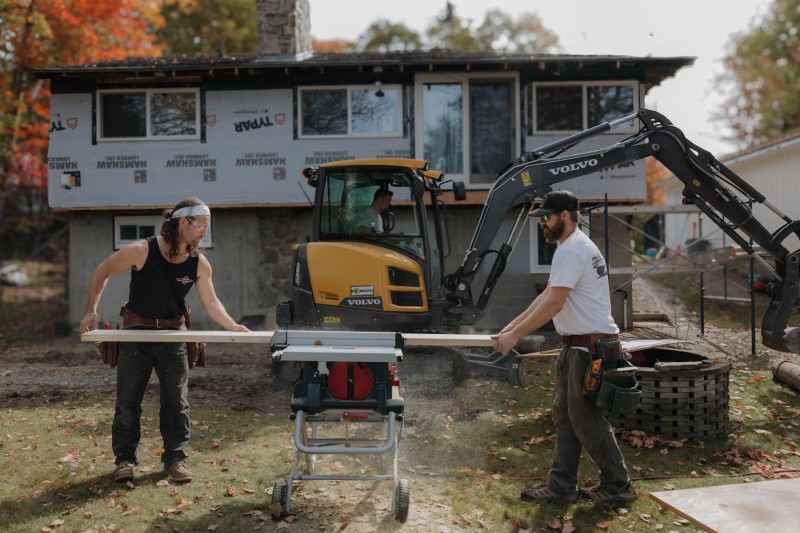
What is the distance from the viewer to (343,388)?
5.84m

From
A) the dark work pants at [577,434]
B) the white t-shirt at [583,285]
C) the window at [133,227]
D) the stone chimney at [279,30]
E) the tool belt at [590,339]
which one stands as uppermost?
the stone chimney at [279,30]

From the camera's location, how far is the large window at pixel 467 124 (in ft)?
53.4

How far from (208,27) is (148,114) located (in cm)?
2078

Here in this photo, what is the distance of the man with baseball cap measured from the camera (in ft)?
18.9

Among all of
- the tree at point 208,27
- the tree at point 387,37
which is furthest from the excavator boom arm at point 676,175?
the tree at point 387,37

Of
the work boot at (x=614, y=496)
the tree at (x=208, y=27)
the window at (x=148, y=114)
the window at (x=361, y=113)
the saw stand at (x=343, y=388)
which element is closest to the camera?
the saw stand at (x=343, y=388)

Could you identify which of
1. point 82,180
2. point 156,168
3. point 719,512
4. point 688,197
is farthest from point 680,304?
point 719,512

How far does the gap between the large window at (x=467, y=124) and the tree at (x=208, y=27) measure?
21637mm

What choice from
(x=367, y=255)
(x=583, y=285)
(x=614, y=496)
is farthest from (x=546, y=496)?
(x=367, y=255)

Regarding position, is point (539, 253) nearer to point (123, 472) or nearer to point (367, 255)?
point (367, 255)

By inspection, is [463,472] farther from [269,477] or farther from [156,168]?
[156,168]

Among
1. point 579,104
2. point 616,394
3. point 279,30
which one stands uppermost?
point 279,30

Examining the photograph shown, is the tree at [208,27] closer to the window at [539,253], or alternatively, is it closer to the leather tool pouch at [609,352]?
the window at [539,253]

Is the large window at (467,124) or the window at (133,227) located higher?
the large window at (467,124)
